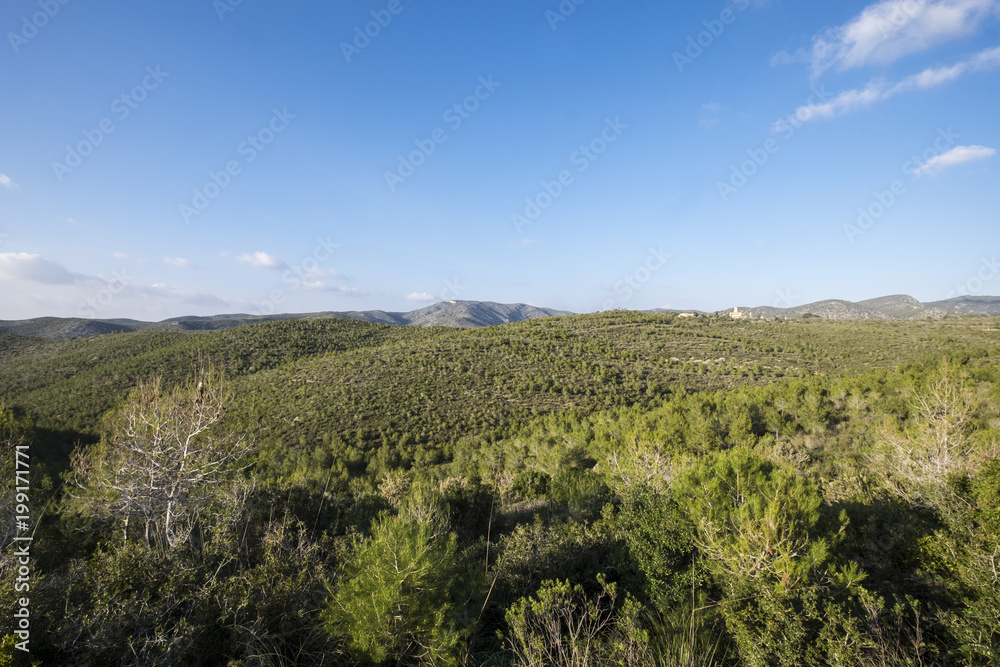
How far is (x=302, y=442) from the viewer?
2681 centimetres

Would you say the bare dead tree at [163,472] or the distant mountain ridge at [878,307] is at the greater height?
the distant mountain ridge at [878,307]

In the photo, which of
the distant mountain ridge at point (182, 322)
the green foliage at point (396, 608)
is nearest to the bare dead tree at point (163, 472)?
the green foliage at point (396, 608)

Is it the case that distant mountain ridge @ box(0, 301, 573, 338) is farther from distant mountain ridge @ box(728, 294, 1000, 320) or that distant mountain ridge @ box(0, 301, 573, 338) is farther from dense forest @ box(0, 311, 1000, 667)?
dense forest @ box(0, 311, 1000, 667)

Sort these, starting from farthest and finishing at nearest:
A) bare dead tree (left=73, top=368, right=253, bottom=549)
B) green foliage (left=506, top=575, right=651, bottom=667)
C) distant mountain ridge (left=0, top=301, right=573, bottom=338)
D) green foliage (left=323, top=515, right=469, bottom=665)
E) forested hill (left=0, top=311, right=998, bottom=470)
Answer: distant mountain ridge (left=0, top=301, right=573, bottom=338), forested hill (left=0, top=311, right=998, bottom=470), bare dead tree (left=73, top=368, right=253, bottom=549), green foliage (left=323, top=515, right=469, bottom=665), green foliage (left=506, top=575, right=651, bottom=667)

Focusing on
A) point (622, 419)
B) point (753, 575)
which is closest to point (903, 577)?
point (753, 575)

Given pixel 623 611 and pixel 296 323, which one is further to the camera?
pixel 296 323

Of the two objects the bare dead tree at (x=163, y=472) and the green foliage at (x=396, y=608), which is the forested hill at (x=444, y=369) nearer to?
the bare dead tree at (x=163, y=472)

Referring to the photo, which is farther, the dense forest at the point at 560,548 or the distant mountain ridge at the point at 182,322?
the distant mountain ridge at the point at 182,322

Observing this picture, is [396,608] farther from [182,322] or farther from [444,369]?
[182,322]

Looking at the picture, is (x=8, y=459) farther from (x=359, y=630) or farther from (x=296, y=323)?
(x=296, y=323)

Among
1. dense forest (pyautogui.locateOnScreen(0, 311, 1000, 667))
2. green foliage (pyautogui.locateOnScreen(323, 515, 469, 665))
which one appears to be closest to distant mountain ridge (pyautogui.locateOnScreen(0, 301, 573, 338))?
dense forest (pyautogui.locateOnScreen(0, 311, 1000, 667))

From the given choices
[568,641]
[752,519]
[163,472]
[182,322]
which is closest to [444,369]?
[163,472]

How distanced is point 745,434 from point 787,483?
49.7ft

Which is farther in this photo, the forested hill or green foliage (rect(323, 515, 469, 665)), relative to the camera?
the forested hill
